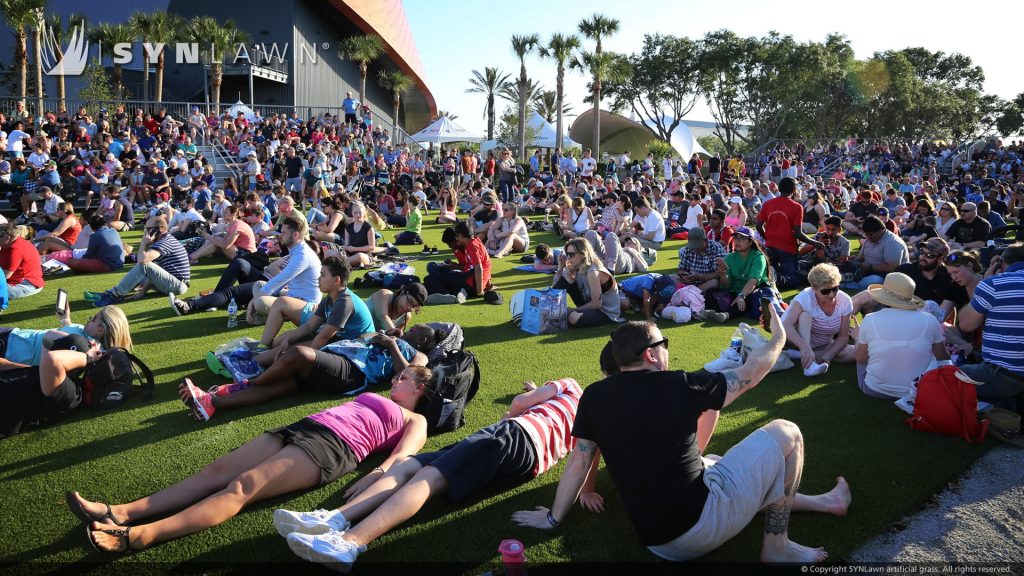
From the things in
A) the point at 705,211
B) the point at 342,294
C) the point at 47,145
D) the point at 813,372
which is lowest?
the point at 813,372

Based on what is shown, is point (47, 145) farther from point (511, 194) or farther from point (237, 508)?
point (237, 508)

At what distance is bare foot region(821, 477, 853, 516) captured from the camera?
11.7 ft

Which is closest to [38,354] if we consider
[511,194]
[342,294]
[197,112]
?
[342,294]

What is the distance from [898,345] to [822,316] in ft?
3.21

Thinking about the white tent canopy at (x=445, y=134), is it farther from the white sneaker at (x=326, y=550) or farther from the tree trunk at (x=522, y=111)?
the white sneaker at (x=326, y=550)

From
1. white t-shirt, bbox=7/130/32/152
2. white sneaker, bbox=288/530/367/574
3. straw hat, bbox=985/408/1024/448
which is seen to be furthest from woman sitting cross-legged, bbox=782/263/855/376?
white t-shirt, bbox=7/130/32/152

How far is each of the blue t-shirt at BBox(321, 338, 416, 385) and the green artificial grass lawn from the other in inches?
13.9

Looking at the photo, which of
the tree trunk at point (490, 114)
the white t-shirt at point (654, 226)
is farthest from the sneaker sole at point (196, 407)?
the tree trunk at point (490, 114)

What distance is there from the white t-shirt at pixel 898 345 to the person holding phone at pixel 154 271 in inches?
321

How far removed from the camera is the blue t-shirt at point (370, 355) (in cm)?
532

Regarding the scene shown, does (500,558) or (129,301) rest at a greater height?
(129,301)

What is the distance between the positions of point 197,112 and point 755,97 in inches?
1355

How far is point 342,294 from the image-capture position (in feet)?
18.6

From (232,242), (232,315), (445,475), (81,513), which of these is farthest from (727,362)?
(232,242)
